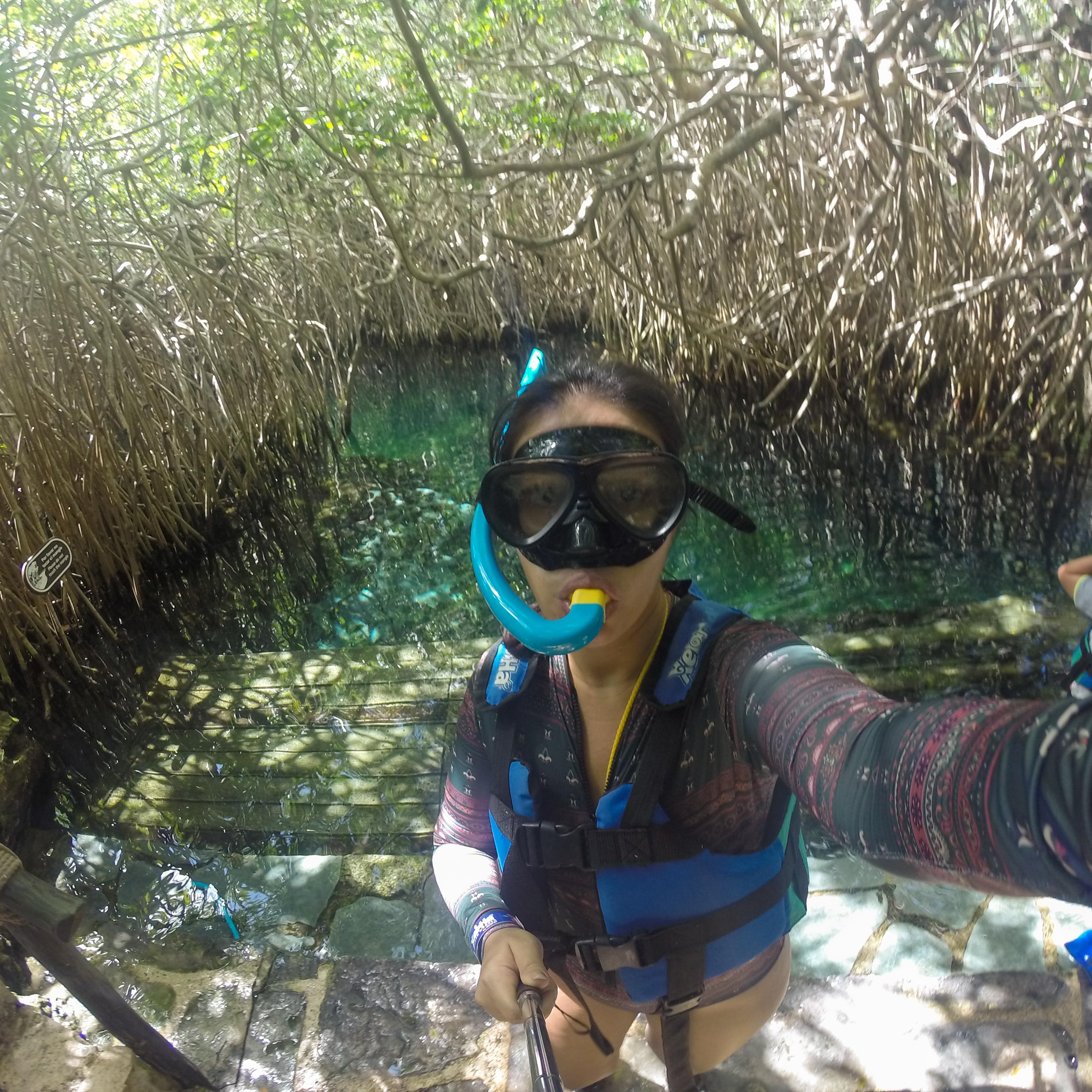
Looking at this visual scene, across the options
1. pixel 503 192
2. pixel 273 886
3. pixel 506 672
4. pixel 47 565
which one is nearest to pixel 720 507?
pixel 506 672

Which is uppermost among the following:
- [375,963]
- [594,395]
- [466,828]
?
[594,395]

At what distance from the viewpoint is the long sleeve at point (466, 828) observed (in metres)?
1.18

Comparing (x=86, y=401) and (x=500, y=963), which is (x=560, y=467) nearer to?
(x=500, y=963)

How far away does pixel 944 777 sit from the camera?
61cm

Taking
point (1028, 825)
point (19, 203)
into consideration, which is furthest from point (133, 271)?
point (1028, 825)

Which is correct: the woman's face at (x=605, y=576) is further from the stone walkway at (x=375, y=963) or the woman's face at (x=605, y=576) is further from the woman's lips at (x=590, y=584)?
the stone walkway at (x=375, y=963)

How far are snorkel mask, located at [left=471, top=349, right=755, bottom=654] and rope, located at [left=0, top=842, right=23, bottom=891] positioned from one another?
39.6 inches

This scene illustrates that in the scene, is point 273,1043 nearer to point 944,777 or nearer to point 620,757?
point 620,757

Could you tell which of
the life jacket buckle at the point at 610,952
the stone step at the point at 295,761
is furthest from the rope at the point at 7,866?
the stone step at the point at 295,761

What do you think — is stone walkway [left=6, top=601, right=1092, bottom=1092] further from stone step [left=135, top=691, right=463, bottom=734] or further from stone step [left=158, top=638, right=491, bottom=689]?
stone step [left=158, top=638, right=491, bottom=689]

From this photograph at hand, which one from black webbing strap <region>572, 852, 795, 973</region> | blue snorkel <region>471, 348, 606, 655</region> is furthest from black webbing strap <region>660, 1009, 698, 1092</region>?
blue snorkel <region>471, 348, 606, 655</region>

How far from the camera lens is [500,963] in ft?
3.36

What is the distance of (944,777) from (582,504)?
1.89 ft

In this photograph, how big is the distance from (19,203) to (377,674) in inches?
91.7
